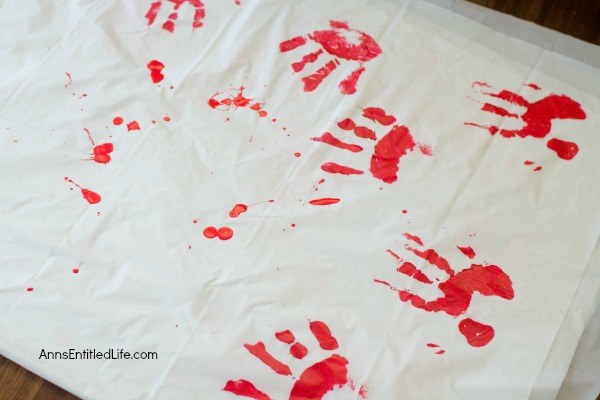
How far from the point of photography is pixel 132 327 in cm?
101

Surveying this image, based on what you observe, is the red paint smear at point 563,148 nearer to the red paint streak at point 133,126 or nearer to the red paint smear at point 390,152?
the red paint smear at point 390,152

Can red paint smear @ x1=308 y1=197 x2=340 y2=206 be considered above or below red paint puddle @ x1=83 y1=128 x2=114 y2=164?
above

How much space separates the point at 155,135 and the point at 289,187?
0.26 meters

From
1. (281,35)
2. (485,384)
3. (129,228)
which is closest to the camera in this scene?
(485,384)

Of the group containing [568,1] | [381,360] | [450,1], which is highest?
[568,1]

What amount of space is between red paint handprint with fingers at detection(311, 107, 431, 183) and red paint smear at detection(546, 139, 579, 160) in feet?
0.73

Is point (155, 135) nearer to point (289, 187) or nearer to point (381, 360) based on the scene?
point (289, 187)

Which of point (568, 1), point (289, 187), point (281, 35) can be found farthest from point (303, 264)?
point (568, 1)

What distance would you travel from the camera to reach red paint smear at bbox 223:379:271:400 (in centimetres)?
97

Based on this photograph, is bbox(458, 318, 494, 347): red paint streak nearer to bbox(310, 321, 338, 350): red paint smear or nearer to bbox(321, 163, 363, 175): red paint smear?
bbox(310, 321, 338, 350): red paint smear

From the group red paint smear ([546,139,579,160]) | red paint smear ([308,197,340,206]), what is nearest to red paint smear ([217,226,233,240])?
red paint smear ([308,197,340,206])

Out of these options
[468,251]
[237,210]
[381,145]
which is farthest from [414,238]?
[237,210]

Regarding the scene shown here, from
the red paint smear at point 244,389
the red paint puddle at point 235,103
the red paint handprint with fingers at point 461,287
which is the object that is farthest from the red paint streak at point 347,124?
the red paint smear at point 244,389

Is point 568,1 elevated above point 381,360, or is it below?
above
